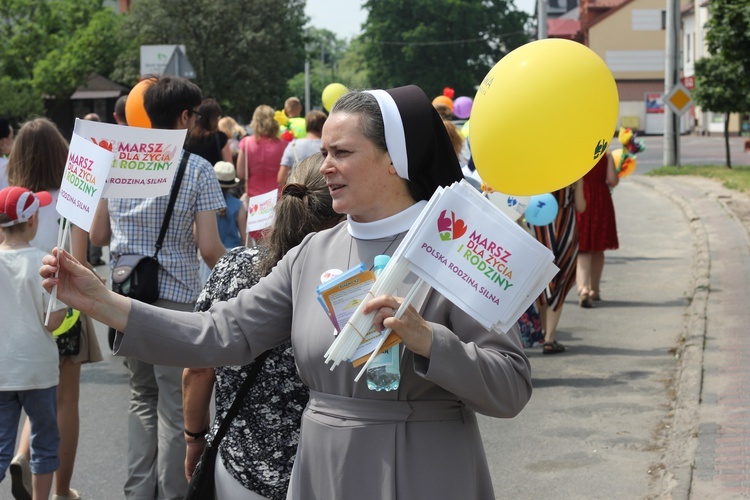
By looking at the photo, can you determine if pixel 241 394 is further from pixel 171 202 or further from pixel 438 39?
pixel 438 39

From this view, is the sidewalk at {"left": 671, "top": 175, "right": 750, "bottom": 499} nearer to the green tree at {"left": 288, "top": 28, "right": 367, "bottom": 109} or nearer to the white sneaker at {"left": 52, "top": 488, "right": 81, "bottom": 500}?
the white sneaker at {"left": 52, "top": 488, "right": 81, "bottom": 500}

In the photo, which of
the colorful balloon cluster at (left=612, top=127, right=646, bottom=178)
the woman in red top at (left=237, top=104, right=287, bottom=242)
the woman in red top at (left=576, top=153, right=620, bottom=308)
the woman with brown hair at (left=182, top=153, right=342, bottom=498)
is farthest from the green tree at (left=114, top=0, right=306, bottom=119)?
the woman with brown hair at (left=182, top=153, right=342, bottom=498)

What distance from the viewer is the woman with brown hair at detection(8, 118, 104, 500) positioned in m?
5.34

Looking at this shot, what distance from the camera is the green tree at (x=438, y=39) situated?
85.4 meters

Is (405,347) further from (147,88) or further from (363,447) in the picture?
(147,88)

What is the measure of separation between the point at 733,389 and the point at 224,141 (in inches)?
236

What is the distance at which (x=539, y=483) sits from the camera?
572cm

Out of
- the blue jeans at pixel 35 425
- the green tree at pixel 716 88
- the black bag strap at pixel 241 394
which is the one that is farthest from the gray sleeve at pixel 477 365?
the green tree at pixel 716 88

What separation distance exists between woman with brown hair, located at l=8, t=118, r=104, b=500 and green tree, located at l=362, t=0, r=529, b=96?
8016cm

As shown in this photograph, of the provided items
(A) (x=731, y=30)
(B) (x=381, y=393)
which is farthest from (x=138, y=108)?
(A) (x=731, y=30)

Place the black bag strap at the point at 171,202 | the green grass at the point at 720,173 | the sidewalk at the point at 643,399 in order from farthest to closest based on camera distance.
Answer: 1. the green grass at the point at 720,173
2. the sidewalk at the point at 643,399
3. the black bag strap at the point at 171,202

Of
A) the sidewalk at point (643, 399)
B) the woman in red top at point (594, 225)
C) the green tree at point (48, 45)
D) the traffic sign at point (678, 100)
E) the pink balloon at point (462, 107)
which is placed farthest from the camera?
the green tree at point (48, 45)

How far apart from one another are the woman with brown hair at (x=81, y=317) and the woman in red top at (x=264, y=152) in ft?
18.1

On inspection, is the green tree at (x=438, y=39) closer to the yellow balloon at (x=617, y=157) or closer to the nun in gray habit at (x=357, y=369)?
the yellow balloon at (x=617, y=157)
